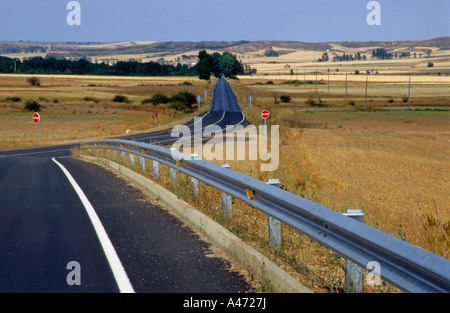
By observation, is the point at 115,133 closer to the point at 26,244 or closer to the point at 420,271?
the point at 26,244

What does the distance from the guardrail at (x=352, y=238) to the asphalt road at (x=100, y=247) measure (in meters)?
0.95

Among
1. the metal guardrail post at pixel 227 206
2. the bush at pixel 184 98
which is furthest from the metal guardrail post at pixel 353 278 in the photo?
the bush at pixel 184 98

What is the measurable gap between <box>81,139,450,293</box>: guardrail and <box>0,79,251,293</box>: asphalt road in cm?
95

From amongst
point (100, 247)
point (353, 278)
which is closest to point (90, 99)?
point (100, 247)

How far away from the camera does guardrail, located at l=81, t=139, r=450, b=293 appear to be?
154 inches

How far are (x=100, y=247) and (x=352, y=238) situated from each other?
3.85 metres

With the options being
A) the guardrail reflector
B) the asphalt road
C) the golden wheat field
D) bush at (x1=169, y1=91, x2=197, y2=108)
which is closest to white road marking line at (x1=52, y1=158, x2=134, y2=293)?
the asphalt road

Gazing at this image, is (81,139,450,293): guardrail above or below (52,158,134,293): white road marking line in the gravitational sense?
above

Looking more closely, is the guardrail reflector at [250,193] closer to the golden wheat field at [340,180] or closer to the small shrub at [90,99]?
the golden wheat field at [340,180]

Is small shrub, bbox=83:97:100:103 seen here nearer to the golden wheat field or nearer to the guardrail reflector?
the golden wheat field

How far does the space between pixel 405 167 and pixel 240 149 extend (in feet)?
25.6

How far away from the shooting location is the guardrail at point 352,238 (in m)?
3.91

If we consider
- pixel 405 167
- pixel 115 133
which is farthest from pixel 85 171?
pixel 115 133

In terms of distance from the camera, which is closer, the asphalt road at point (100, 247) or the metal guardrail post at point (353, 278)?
the metal guardrail post at point (353, 278)
